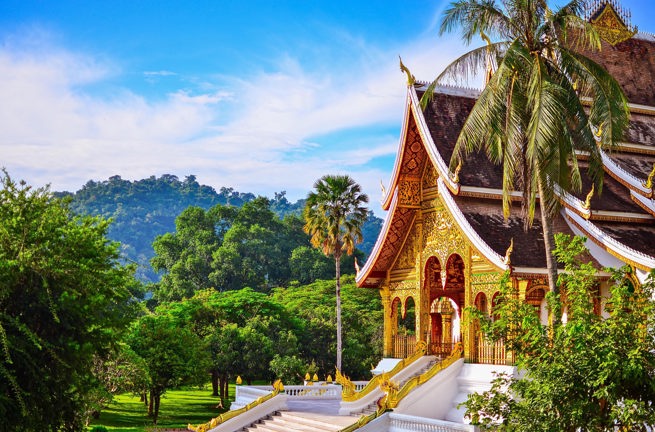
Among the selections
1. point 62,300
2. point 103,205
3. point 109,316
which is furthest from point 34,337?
point 103,205

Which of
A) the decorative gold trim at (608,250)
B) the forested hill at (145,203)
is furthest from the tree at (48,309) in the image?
the forested hill at (145,203)

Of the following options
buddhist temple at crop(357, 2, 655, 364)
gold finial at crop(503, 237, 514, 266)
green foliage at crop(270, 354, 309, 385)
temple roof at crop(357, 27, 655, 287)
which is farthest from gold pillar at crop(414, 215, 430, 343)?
green foliage at crop(270, 354, 309, 385)

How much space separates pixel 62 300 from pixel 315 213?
68.9ft

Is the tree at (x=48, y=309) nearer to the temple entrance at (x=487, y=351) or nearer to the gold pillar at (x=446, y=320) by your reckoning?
the temple entrance at (x=487, y=351)

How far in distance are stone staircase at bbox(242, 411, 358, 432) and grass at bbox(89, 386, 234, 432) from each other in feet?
26.5

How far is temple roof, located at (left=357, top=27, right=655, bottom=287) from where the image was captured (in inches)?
733

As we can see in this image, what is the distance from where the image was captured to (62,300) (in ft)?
49.3

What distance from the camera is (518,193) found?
67.5 feet

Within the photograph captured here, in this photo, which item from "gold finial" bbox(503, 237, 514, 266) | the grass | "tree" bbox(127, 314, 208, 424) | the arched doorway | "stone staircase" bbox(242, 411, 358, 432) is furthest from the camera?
the grass

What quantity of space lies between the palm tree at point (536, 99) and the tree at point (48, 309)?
7.24 metres

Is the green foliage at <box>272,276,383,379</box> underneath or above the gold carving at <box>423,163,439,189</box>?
underneath

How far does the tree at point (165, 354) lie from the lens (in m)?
31.4

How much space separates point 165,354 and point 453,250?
47.0 feet

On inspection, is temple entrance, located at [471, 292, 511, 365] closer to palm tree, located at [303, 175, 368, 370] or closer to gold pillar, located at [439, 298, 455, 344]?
gold pillar, located at [439, 298, 455, 344]
